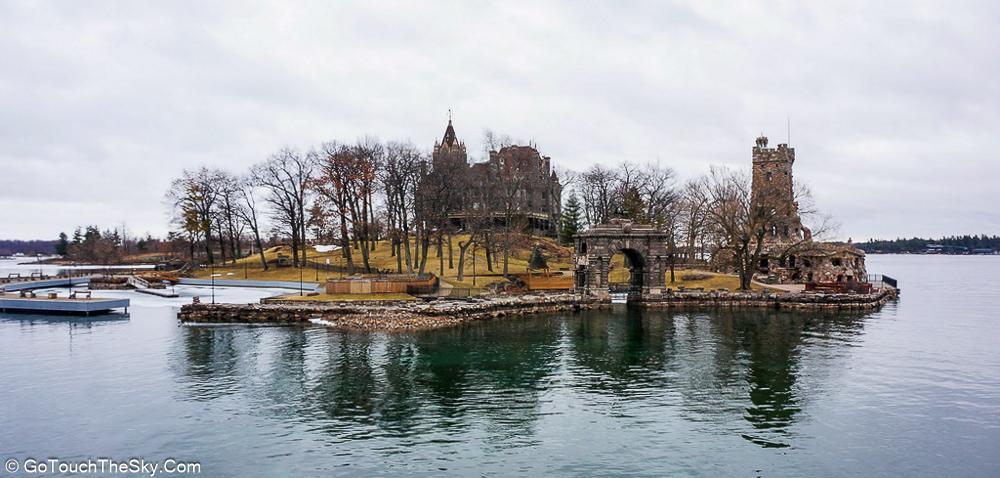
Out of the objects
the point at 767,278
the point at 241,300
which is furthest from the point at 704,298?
the point at 241,300

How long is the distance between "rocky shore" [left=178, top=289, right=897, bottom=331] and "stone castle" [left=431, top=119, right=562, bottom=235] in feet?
61.6

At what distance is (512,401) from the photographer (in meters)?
25.0

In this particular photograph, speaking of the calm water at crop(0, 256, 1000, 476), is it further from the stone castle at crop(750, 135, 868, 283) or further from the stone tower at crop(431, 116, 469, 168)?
the stone tower at crop(431, 116, 469, 168)

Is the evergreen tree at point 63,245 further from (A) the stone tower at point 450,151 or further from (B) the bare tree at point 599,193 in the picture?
(B) the bare tree at point 599,193

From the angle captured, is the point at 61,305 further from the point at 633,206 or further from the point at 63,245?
the point at 63,245

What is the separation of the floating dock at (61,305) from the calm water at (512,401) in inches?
369

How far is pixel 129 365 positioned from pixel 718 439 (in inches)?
1104

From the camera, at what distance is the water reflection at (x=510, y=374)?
2267cm

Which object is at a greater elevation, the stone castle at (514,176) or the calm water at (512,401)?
the stone castle at (514,176)

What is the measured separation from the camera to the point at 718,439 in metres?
20.7

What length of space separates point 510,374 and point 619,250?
3095 centimetres

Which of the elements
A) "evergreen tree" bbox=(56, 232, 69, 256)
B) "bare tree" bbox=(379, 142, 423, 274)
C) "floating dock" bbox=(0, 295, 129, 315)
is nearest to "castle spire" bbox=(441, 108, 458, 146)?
"bare tree" bbox=(379, 142, 423, 274)

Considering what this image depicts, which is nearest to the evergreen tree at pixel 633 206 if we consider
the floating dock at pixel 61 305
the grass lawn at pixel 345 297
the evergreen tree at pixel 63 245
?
the grass lawn at pixel 345 297

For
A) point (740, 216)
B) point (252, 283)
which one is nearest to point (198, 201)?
point (252, 283)
